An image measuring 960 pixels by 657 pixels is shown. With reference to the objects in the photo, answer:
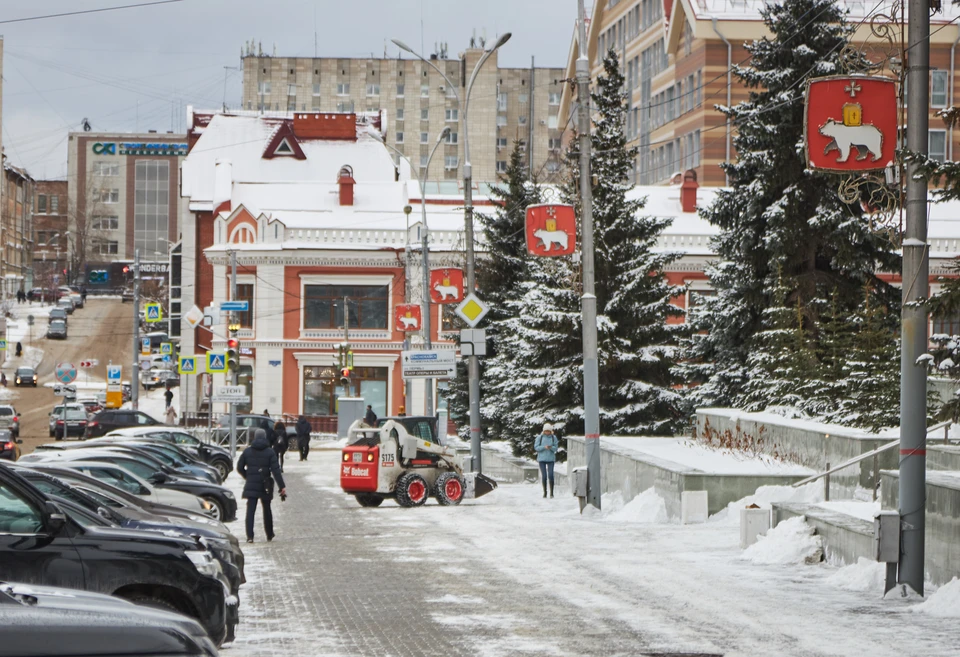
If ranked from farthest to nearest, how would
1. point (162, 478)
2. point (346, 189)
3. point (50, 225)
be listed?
point (50, 225)
point (346, 189)
point (162, 478)

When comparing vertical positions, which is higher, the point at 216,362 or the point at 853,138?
the point at 853,138

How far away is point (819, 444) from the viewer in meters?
23.0

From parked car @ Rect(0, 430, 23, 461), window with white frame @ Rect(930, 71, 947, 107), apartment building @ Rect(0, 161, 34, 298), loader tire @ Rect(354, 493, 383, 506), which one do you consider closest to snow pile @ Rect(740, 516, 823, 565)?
loader tire @ Rect(354, 493, 383, 506)

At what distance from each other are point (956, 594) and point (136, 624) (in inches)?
405

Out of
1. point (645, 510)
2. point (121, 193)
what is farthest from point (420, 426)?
point (121, 193)

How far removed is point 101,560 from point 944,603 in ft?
25.8

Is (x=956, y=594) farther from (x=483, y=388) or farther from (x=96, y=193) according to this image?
(x=96, y=193)

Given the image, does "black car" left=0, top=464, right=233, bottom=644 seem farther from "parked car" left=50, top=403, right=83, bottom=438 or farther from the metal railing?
"parked car" left=50, top=403, right=83, bottom=438

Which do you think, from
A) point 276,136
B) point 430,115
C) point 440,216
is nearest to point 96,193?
point 430,115

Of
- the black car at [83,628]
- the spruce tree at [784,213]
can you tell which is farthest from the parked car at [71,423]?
the black car at [83,628]

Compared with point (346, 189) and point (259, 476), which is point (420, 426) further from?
point (346, 189)

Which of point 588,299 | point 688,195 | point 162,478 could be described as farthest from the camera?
point 688,195

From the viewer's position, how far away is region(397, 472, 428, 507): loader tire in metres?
27.9

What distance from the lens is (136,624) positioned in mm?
5086
